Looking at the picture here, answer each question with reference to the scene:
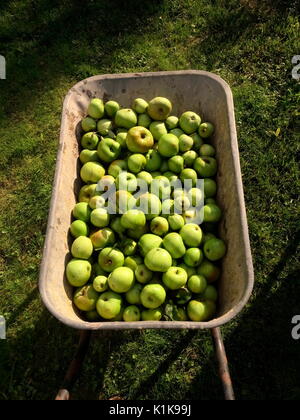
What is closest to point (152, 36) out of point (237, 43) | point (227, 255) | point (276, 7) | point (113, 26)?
point (113, 26)

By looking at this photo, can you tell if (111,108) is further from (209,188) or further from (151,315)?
(151,315)

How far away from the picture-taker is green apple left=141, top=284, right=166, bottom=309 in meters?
2.47

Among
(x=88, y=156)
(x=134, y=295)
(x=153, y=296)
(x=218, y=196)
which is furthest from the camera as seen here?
(x=88, y=156)

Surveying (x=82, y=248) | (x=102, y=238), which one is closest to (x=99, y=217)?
(x=102, y=238)

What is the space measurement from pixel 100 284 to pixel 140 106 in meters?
1.49

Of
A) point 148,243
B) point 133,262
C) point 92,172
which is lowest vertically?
point 133,262

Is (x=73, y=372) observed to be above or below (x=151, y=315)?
below

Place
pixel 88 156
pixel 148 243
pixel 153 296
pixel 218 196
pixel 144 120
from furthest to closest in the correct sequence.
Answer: pixel 144 120
pixel 88 156
pixel 218 196
pixel 148 243
pixel 153 296

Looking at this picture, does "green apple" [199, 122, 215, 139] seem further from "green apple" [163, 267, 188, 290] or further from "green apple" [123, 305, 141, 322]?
"green apple" [123, 305, 141, 322]

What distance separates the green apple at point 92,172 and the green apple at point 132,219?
44cm

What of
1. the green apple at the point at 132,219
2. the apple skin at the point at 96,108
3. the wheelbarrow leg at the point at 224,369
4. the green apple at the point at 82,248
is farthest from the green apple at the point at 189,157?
the wheelbarrow leg at the point at 224,369

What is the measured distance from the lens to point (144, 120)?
10.4 ft

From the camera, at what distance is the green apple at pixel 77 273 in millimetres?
2576

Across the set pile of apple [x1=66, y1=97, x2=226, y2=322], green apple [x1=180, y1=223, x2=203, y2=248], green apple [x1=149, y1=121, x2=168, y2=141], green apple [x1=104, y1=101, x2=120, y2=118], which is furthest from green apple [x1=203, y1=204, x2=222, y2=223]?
green apple [x1=104, y1=101, x2=120, y2=118]
